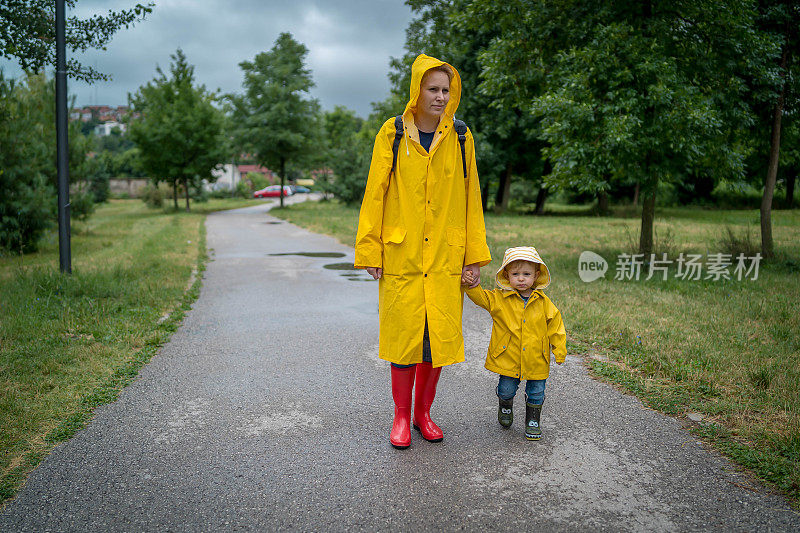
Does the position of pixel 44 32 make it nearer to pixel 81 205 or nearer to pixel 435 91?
pixel 435 91

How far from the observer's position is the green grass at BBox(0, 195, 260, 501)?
389cm

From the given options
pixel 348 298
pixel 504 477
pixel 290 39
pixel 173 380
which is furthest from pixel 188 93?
pixel 504 477

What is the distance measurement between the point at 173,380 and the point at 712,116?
27.1 feet

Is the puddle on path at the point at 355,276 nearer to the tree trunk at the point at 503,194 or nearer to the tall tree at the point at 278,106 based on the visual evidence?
the tree trunk at the point at 503,194

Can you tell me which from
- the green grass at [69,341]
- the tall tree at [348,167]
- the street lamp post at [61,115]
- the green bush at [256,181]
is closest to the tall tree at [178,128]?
the tall tree at [348,167]

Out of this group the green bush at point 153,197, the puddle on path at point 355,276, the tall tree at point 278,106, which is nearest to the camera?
the puddle on path at point 355,276

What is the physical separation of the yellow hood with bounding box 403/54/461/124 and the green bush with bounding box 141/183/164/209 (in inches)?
1372

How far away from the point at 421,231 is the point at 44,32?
7517 mm

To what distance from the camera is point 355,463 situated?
3.51 m

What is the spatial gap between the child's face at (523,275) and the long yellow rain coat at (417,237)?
0.31m

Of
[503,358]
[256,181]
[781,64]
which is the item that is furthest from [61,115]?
[256,181]

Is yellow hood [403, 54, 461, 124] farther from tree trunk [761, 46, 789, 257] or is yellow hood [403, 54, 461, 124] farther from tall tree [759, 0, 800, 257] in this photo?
tree trunk [761, 46, 789, 257]

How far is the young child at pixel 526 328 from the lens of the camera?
385 centimetres

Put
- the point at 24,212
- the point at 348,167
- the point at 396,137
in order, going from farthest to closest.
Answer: the point at 348,167 → the point at 24,212 → the point at 396,137
